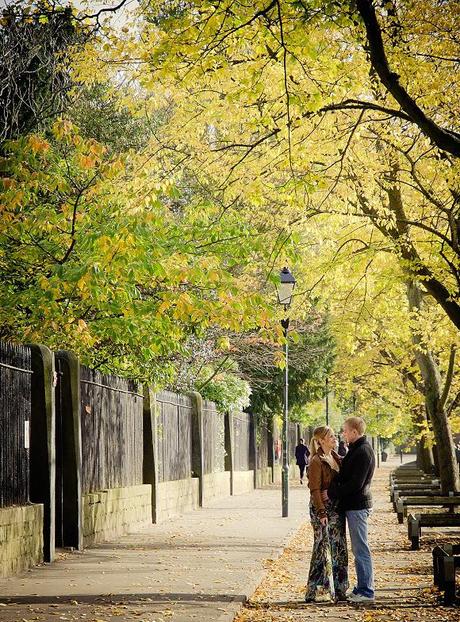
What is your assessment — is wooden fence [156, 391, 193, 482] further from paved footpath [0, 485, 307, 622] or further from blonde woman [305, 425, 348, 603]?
blonde woman [305, 425, 348, 603]

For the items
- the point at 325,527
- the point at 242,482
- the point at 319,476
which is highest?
the point at 319,476

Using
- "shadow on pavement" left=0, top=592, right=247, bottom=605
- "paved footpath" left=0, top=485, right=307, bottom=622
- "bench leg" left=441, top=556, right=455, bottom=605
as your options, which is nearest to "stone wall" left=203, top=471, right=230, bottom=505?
"paved footpath" left=0, top=485, right=307, bottom=622

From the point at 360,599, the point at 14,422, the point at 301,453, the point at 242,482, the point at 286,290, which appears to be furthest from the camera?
the point at 301,453

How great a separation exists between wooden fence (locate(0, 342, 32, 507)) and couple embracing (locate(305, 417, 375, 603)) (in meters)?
3.73

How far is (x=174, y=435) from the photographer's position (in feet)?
79.8

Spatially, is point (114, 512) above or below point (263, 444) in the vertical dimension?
below

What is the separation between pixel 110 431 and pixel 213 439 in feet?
42.2

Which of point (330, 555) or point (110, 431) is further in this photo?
point (110, 431)

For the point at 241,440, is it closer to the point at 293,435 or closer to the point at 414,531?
the point at 293,435

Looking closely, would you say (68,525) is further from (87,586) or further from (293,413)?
(293,413)

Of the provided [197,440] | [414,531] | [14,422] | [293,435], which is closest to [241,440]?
[197,440]

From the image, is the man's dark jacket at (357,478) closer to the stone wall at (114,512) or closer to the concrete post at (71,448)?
the concrete post at (71,448)

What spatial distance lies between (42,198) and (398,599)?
11.9 metres

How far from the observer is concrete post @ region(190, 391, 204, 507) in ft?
89.0
